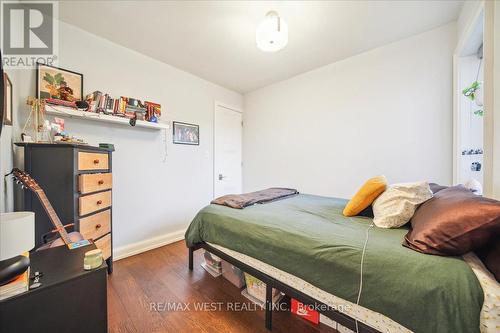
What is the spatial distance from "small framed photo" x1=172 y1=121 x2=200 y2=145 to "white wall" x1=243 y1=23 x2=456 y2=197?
4.07ft

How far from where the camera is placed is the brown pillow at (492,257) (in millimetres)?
741

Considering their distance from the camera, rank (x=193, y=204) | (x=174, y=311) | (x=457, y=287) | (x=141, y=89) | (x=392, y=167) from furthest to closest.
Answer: (x=193, y=204), (x=141, y=89), (x=392, y=167), (x=174, y=311), (x=457, y=287)

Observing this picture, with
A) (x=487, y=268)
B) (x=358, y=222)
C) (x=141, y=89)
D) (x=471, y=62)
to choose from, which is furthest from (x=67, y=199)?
(x=471, y=62)

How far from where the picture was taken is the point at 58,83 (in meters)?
1.83

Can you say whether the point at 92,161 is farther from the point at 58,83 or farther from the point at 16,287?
the point at 16,287

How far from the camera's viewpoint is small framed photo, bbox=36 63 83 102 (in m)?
1.74

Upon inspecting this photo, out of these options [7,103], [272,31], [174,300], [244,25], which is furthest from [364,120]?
[7,103]

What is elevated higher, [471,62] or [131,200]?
[471,62]

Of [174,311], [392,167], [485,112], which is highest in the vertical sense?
[485,112]

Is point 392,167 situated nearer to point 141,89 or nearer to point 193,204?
point 193,204

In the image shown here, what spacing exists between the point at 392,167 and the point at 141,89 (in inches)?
130

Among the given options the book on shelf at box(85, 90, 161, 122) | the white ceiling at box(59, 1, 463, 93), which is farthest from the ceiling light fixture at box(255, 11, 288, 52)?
the book on shelf at box(85, 90, 161, 122)

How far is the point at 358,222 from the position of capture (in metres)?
1.45

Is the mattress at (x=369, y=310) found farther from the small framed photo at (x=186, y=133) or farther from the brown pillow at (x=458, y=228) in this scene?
the small framed photo at (x=186, y=133)
